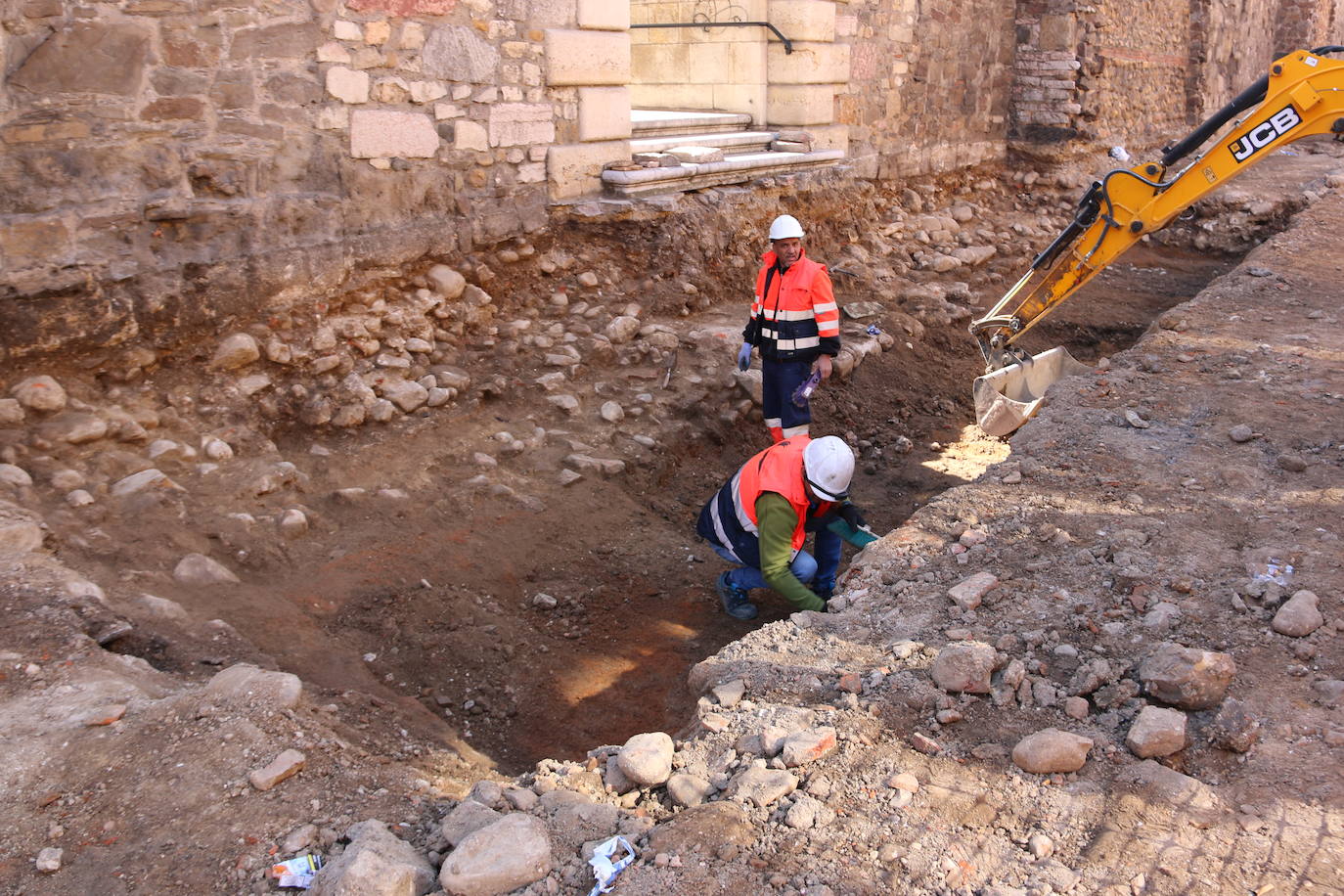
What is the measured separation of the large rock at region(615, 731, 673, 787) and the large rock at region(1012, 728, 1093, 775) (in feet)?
3.35

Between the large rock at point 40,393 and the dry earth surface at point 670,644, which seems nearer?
the dry earth surface at point 670,644

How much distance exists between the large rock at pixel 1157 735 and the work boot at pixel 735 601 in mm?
2456

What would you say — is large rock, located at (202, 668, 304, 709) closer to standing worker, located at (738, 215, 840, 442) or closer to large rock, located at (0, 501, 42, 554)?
large rock, located at (0, 501, 42, 554)

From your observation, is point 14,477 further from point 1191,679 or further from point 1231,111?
point 1231,111

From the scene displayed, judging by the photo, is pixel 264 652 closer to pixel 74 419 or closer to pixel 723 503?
pixel 74 419

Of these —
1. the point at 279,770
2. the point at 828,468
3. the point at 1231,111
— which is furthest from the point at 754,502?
the point at 1231,111

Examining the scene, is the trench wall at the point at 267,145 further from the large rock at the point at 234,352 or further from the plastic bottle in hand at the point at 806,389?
the plastic bottle in hand at the point at 806,389

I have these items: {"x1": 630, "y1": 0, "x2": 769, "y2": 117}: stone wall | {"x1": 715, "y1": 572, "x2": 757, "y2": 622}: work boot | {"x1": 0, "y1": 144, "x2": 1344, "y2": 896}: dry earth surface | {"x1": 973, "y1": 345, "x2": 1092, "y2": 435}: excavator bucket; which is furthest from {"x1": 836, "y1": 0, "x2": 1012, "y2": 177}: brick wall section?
{"x1": 715, "y1": 572, "x2": 757, "y2": 622}: work boot

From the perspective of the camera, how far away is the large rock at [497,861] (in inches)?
102

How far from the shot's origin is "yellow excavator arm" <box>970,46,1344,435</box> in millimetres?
6250

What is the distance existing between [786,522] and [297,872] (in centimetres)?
264

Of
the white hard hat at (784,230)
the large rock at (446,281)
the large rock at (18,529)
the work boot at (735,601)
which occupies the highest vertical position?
the white hard hat at (784,230)

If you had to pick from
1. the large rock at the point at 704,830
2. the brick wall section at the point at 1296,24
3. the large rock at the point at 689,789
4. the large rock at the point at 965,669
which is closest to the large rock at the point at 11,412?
the large rock at the point at 689,789

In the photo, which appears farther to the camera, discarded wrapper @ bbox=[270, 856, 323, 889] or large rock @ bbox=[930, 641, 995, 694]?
large rock @ bbox=[930, 641, 995, 694]
